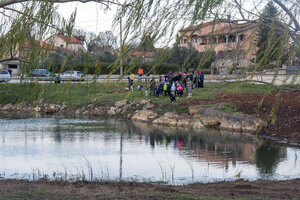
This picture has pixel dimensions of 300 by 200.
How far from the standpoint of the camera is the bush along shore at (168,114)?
20219 millimetres

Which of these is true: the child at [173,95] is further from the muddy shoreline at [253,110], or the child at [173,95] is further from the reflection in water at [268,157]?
the reflection in water at [268,157]

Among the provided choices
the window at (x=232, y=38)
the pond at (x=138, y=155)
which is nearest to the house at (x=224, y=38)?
the window at (x=232, y=38)

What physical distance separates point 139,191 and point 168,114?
1568cm

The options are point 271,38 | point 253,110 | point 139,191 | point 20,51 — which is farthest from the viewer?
point 253,110

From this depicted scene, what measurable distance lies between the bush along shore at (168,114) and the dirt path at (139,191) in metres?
11.0

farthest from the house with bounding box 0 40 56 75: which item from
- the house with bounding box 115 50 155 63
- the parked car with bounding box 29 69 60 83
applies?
the house with bounding box 115 50 155 63

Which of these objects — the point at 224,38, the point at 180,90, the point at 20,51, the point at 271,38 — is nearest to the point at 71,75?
the point at 20,51

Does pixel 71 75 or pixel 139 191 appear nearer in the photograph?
pixel 71 75

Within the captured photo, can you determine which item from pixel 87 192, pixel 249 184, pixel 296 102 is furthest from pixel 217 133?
pixel 87 192

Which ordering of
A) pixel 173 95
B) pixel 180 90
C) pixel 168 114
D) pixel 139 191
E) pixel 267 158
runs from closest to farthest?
pixel 139 191, pixel 267 158, pixel 168 114, pixel 173 95, pixel 180 90

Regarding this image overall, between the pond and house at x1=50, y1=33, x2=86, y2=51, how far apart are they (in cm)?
297

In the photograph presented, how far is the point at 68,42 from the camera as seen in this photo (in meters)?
6.55

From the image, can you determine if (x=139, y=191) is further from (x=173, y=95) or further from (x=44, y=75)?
(x=173, y=95)

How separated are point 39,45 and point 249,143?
11.2m
